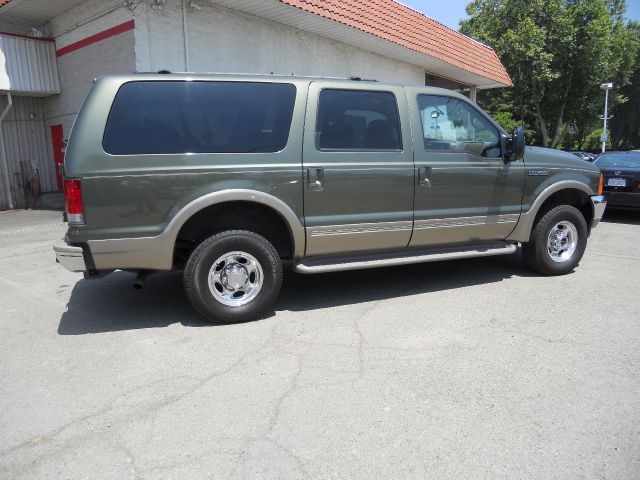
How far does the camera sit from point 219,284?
14.1 ft

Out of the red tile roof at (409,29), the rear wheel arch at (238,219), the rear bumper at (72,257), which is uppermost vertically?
the red tile roof at (409,29)

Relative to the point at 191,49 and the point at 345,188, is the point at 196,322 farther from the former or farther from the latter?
the point at 191,49

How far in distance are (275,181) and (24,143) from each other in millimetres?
11253

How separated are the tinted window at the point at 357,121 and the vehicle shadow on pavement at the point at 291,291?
1.55 metres

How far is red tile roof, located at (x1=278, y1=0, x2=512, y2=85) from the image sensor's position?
10891mm

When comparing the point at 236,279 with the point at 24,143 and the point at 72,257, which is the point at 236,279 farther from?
the point at 24,143

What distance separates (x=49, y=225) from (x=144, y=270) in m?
6.87

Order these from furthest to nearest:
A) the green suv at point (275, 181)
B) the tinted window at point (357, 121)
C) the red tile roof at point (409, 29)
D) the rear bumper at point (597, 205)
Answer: the red tile roof at point (409, 29) → the rear bumper at point (597, 205) → the tinted window at point (357, 121) → the green suv at point (275, 181)

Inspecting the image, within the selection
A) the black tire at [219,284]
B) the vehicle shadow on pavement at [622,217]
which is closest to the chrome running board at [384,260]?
the black tire at [219,284]

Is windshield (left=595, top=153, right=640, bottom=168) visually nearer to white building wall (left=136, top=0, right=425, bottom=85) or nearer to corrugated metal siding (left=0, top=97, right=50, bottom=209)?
white building wall (left=136, top=0, right=425, bottom=85)

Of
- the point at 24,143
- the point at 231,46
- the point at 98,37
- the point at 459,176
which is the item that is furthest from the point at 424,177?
the point at 24,143

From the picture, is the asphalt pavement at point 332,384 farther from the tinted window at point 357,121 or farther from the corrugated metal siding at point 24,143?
the corrugated metal siding at point 24,143

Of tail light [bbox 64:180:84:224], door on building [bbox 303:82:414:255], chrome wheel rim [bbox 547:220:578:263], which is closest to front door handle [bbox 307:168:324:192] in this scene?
door on building [bbox 303:82:414:255]

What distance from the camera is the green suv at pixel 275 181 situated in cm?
392
